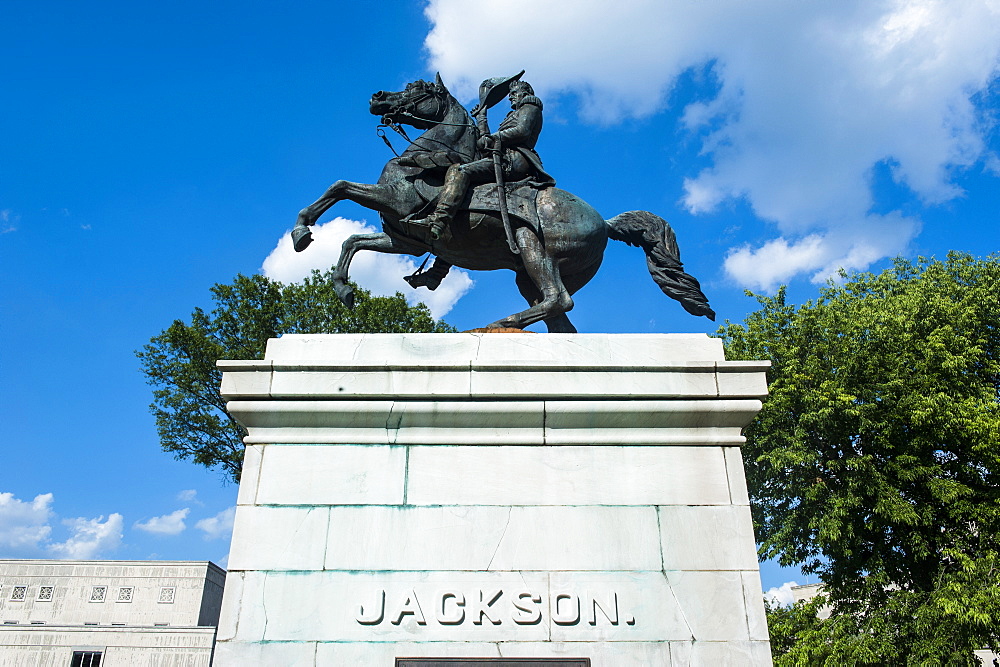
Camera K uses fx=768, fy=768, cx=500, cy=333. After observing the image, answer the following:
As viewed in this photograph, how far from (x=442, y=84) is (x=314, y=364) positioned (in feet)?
18.0

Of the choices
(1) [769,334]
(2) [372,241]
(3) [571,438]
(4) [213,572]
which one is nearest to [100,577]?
(4) [213,572]

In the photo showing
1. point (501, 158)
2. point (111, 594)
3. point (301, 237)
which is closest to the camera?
point (301, 237)

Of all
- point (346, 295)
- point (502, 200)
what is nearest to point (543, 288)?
point (502, 200)

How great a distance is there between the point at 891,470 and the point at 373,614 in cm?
1533

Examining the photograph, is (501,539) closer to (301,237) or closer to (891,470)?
(301,237)

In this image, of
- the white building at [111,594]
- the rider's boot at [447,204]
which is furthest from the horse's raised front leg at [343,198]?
the white building at [111,594]

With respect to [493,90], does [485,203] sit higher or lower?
lower

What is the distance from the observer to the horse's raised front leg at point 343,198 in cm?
856

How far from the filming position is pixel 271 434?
19.5 ft

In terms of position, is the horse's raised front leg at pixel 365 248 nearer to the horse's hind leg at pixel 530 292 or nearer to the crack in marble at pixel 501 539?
the horse's hind leg at pixel 530 292

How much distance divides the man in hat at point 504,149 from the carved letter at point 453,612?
4267mm

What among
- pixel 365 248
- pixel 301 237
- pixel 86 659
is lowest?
pixel 86 659

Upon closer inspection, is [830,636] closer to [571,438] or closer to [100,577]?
[571,438]

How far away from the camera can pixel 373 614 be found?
17.1 feet
